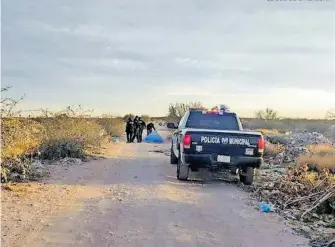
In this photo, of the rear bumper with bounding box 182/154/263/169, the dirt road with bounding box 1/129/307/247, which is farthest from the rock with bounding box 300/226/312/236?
the rear bumper with bounding box 182/154/263/169

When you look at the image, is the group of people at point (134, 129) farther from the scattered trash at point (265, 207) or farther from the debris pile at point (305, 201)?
the scattered trash at point (265, 207)

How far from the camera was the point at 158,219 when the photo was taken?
8.74 meters

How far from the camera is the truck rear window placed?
1588 centimetres

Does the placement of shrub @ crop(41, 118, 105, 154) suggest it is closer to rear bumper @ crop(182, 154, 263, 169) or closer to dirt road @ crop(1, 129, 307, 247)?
dirt road @ crop(1, 129, 307, 247)

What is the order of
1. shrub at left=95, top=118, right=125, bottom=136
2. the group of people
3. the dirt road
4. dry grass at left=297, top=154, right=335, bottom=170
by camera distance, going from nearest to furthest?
the dirt road < dry grass at left=297, top=154, right=335, bottom=170 < the group of people < shrub at left=95, top=118, right=125, bottom=136

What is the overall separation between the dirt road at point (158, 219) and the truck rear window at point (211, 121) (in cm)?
267

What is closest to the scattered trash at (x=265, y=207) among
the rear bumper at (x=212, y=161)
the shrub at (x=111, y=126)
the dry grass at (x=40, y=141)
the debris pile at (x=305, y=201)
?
the debris pile at (x=305, y=201)

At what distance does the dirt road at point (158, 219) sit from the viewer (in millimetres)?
7449

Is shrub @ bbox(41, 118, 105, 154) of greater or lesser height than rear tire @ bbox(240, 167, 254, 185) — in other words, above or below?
above

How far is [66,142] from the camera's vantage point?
18750mm

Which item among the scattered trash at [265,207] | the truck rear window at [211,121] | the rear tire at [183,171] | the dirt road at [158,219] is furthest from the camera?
the truck rear window at [211,121]

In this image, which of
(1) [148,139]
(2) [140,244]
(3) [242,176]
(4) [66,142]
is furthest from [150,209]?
(1) [148,139]

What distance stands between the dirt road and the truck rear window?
2.67 metres

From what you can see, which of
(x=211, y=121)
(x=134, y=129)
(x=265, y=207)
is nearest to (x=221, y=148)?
(x=211, y=121)
